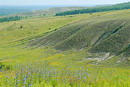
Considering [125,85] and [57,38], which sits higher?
[125,85]

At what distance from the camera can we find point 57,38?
106875 millimetres

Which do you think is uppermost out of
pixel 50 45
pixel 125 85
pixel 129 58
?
pixel 125 85

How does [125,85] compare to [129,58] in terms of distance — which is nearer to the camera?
[125,85]

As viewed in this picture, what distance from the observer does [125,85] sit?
10.3 metres

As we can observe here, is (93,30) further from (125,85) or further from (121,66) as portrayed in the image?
(125,85)

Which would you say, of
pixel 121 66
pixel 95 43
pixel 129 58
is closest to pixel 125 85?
pixel 121 66

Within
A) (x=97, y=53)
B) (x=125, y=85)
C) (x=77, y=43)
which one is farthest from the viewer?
(x=77, y=43)

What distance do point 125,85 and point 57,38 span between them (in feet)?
318

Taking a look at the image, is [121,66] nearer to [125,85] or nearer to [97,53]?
[97,53]

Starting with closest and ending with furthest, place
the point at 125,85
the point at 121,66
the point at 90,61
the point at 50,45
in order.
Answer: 1. the point at 125,85
2. the point at 121,66
3. the point at 90,61
4. the point at 50,45

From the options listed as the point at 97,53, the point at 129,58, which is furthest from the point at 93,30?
the point at 129,58

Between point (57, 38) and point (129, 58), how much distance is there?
5406 centimetres

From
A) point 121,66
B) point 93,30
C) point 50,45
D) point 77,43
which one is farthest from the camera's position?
point 50,45

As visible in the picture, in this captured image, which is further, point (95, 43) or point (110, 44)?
point (95, 43)
